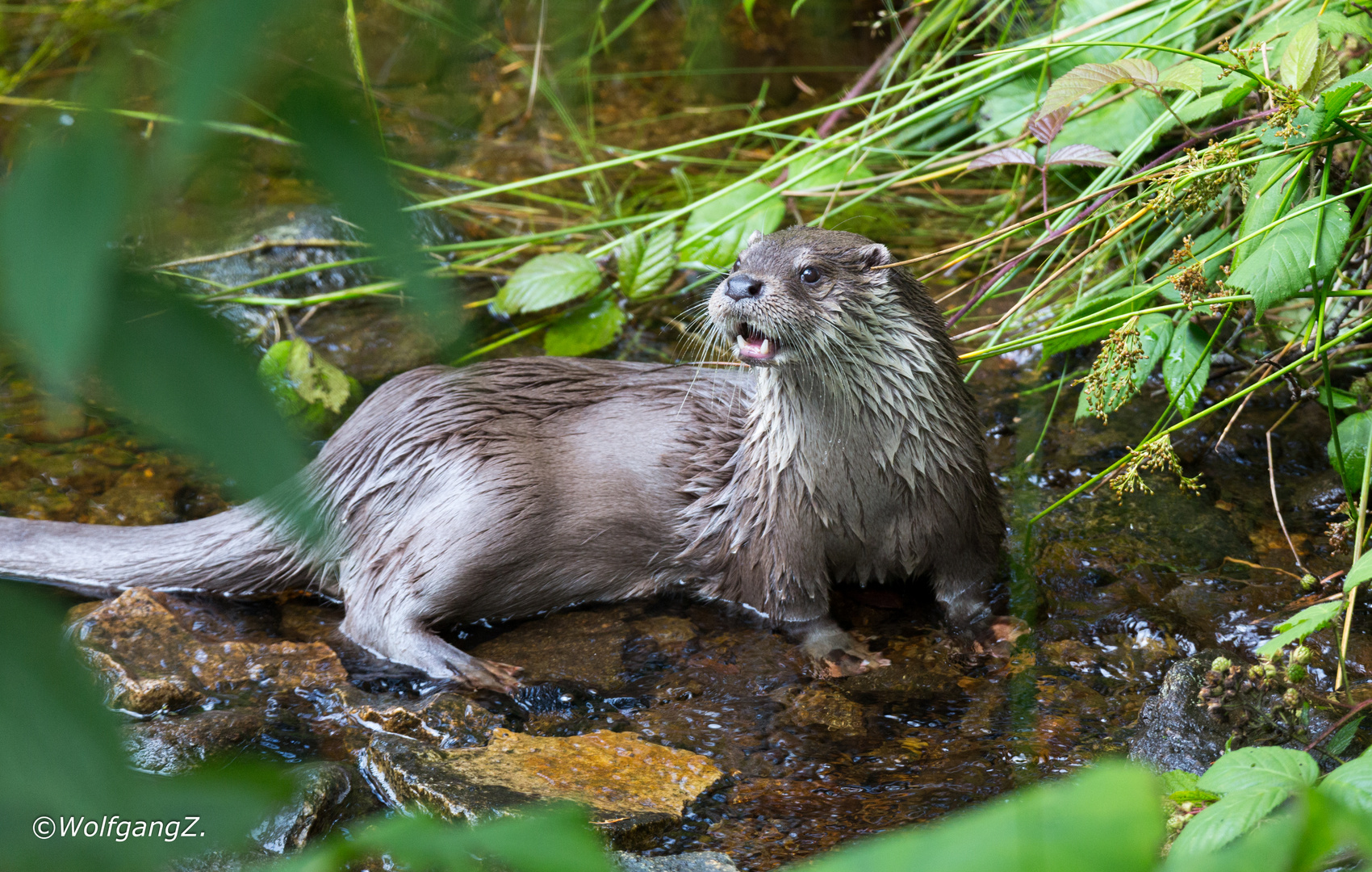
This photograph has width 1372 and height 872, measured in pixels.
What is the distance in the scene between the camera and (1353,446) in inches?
84.7

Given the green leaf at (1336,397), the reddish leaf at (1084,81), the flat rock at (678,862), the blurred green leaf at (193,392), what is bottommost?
the flat rock at (678,862)

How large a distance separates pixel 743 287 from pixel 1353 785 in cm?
142

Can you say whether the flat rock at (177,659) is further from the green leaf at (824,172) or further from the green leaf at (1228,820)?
the green leaf at (824,172)

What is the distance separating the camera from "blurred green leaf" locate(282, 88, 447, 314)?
0.48 meters

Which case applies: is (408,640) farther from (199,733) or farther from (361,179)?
(361,179)

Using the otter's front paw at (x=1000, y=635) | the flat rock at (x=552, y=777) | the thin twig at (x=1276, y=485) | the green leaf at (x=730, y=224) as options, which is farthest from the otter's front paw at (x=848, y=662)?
the green leaf at (x=730, y=224)

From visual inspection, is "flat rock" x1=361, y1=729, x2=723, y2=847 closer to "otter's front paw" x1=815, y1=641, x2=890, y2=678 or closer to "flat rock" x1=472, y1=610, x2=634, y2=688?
"flat rock" x1=472, y1=610, x2=634, y2=688

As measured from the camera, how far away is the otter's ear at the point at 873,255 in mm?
2393

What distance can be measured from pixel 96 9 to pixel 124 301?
0.15m

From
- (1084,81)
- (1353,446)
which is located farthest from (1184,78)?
(1353,446)

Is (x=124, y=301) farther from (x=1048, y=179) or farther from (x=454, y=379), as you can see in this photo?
(x=1048, y=179)

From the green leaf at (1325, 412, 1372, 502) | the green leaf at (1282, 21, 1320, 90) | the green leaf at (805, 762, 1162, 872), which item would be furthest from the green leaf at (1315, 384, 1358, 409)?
the green leaf at (805, 762, 1162, 872)

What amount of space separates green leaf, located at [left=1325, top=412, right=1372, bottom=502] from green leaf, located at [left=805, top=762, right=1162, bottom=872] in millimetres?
2027

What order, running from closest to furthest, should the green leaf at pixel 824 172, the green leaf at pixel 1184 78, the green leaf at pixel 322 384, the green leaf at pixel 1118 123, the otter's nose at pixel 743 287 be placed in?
the green leaf at pixel 1184 78, the otter's nose at pixel 743 287, the green leaf at pixel 1118 123, the green leaf at pixel 322 384, the green leaf at pixel 824 172
